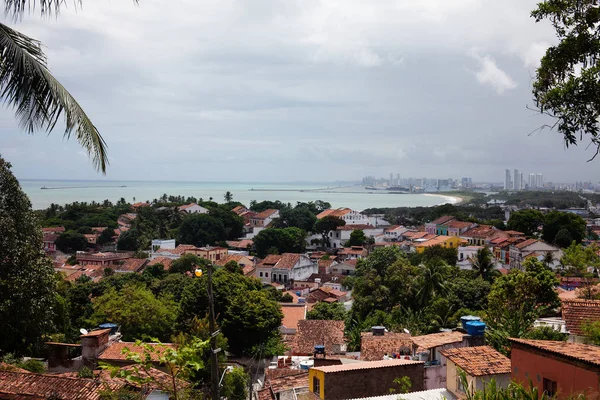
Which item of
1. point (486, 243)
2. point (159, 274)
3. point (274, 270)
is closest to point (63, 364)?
point (159, 274)

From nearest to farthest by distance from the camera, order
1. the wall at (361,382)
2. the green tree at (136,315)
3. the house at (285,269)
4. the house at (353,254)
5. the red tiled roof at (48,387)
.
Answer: the red tiled roof at (48,387)
the wall at (361,382)
the green tree at (136,315)
the house at (285,269)
the house at (353,254)

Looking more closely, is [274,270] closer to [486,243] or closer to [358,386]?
[486,243]

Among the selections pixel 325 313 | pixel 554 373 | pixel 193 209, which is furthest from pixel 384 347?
pixel 193 209

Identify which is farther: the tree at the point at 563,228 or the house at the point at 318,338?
the tree at the point at 563,228

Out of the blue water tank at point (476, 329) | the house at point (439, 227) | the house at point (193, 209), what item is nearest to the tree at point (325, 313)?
the blue water tank at point (476, 329)

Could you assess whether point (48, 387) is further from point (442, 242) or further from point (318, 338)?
point (442, 242)

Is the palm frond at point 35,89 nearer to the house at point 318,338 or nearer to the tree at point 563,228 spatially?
the house at point 318,338

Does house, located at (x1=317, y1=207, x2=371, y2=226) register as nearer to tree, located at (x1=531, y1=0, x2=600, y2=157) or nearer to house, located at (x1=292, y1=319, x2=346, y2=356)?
house, located at (x1=292, y1=319, x2=346, y2=356)

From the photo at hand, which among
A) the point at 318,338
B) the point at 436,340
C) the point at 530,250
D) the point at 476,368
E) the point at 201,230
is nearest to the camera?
the point at 476,368
